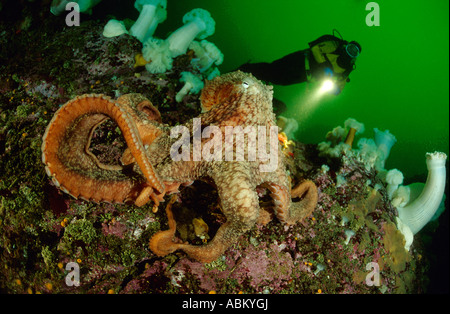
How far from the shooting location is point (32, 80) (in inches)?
146

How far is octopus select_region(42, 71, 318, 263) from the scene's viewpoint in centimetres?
192

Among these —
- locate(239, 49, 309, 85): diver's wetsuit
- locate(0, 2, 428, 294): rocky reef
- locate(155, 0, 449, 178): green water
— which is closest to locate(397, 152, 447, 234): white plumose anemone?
locate(0, 2, 428, 294): rocky reef

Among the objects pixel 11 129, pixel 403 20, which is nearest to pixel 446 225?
pixel 11 129

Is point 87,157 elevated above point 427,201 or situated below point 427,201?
above

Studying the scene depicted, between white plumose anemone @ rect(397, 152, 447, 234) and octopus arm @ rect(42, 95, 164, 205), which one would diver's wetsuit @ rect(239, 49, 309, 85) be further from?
octopus arm @ rect(42, 95, 164, 205)

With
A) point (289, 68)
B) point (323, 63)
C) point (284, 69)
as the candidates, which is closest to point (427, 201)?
point (323, 63)

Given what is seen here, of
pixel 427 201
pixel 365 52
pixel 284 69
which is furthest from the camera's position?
pixel 365 52

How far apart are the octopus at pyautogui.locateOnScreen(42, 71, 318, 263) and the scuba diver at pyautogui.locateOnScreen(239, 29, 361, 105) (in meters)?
5.78

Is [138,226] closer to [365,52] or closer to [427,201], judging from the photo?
[427,201]

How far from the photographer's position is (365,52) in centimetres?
4594

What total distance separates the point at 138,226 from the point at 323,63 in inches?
294

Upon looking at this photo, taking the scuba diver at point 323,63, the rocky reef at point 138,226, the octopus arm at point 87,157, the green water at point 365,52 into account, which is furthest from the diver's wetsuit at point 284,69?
the green water at point 365,52
